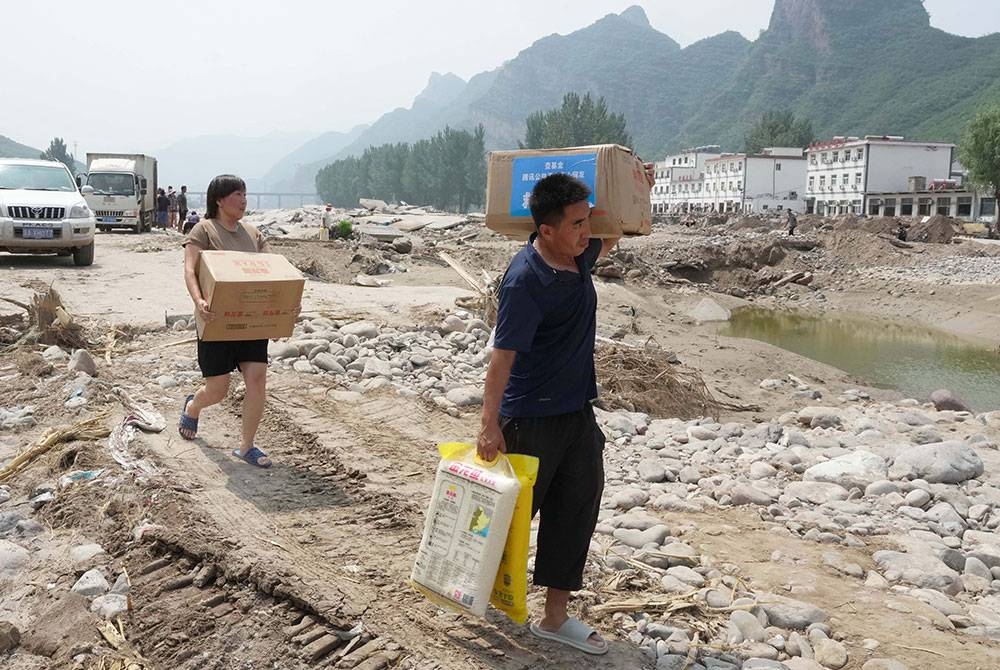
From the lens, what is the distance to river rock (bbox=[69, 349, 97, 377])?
679cm

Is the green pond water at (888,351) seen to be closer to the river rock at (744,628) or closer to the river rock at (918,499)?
the river rock at (918,499)

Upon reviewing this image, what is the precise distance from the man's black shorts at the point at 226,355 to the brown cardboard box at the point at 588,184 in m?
1.68

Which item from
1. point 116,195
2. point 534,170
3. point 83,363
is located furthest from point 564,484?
point 116,195

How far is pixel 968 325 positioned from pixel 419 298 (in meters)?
18.8

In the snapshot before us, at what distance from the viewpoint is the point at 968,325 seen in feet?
78.4

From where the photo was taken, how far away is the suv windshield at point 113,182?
2391cm

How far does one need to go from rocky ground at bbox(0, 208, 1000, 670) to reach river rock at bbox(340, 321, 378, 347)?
0.02 m

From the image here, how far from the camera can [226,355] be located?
477 cm

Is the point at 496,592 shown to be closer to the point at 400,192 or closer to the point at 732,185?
the point at 732,185

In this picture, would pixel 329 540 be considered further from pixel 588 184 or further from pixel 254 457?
pixel 588 184

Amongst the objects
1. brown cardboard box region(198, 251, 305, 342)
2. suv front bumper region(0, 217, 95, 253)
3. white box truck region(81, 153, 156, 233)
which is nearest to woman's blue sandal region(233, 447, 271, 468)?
brown cardboard box region(198, 251, 305, 342)

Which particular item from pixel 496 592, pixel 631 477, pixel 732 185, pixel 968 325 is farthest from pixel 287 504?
pixel 732 185

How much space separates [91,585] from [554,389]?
2.19m

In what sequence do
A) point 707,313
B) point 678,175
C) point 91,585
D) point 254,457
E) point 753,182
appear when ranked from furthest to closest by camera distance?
point 678,175 < point 753,182 < point 707,313 < point 254,457 < point 91,585
